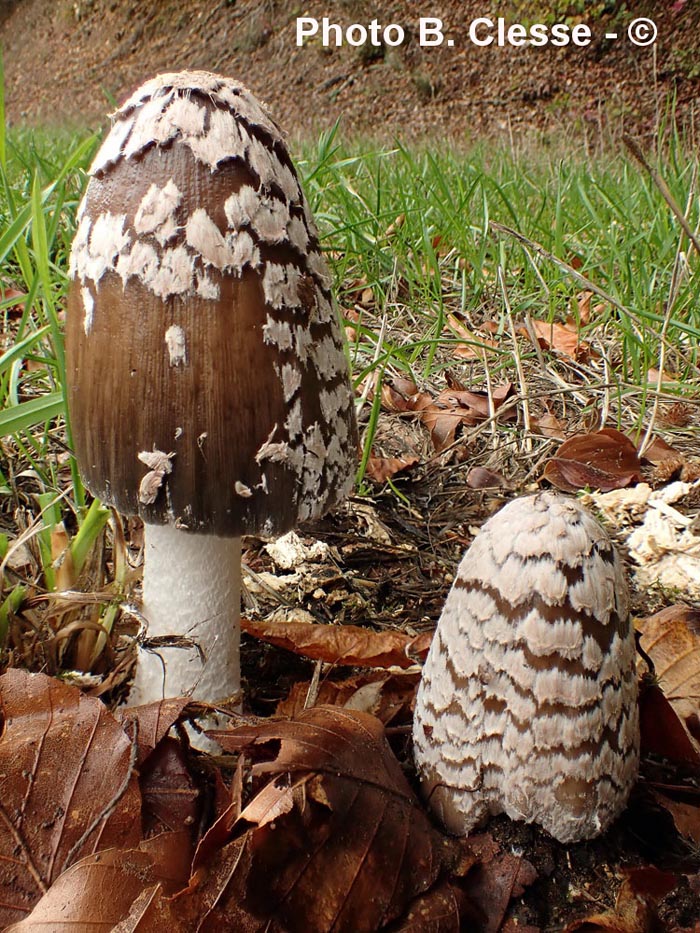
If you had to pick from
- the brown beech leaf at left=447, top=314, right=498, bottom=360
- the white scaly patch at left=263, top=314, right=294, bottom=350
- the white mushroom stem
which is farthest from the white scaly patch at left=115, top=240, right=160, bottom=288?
the brown beech leaf at left=447, top=314, right=498, bottom=360

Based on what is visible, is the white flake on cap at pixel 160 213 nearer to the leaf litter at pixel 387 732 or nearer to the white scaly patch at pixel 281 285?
the white scaly patch at pixel 281 285

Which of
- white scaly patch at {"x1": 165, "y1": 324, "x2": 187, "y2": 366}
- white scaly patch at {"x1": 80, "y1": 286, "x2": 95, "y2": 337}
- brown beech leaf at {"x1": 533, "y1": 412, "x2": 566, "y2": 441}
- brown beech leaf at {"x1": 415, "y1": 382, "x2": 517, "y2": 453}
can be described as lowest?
brown beech leaf at {"x1": 533, "y1": 412, "x2": 566, "y2": 441}

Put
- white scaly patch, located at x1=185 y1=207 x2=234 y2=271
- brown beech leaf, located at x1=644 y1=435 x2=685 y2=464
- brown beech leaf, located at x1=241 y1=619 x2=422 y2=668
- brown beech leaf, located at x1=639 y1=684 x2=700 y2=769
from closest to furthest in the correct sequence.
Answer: white scaly patch, located at x1=185 y1=207 x2=234 y2=271 < brown beech leaf, located at x1=639 y1=684 x2=700 y2=769 < brown beech leaf, located at x1=241 y1=619 x2=422 y2=668 < brown beech leaf, located at x1=644 y1=435 x2=685 y2=464

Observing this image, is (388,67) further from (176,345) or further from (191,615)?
(176,345)

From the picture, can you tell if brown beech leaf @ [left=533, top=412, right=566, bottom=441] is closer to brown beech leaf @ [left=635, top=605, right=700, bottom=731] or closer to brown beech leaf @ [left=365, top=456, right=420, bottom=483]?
brown beech leaf @ [left=365, top=456, right=420, bottom=483]

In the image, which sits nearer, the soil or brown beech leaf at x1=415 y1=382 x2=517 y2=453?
brown beech leaf at x1=415 y1=382 x2=517 y2=453

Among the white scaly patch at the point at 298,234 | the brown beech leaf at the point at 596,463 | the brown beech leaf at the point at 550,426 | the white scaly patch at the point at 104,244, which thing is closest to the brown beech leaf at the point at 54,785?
the white scaly patch at the point at 104,244

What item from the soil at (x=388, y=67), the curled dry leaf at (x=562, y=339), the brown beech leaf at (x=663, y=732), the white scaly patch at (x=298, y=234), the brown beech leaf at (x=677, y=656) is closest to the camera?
the white scaly patch at (x=298, y=234)

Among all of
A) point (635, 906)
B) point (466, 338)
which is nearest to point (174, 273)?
point (635, 906)
